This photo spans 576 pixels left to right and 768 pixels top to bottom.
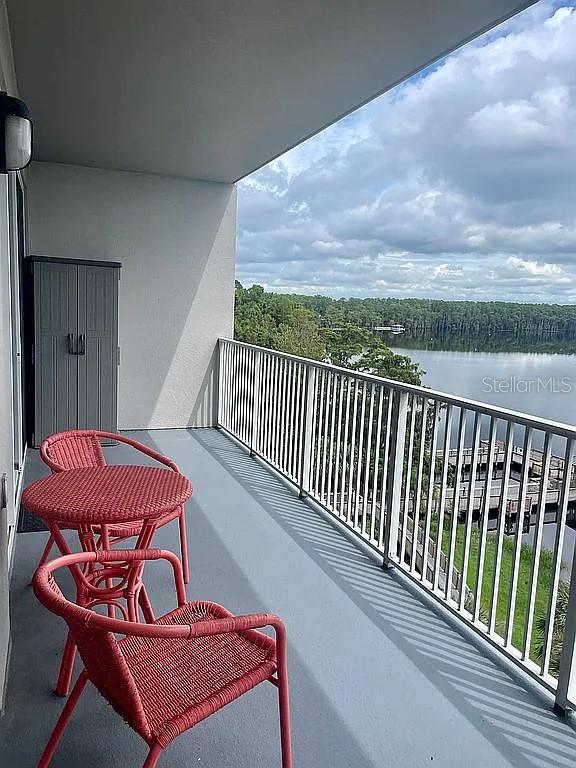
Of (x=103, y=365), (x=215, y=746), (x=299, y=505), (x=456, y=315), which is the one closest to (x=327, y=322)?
(x=456, y=315)

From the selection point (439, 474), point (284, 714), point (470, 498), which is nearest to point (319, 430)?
point (439, 474)

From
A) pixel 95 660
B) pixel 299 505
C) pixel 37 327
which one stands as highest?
pixel 37 327

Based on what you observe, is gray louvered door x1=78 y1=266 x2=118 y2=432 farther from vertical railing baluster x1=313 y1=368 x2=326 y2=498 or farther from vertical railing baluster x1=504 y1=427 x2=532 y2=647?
vertical railing baluster x1=504 y1=427 x2=532 y2=647

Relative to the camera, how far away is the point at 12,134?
2023mm

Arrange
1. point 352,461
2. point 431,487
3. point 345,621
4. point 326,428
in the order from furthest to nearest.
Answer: point 326,428 < point 352,461 < point 431,487 < point 345,621

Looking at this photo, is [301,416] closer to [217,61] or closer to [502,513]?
[502,513]

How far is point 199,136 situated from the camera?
486cm

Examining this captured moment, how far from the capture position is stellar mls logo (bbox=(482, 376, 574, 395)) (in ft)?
20.5

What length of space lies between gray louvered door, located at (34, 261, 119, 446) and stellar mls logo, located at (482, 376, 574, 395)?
3.97 metres

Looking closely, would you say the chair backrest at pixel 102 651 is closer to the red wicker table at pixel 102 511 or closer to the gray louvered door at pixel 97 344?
the red wicker table at pixel 102 511

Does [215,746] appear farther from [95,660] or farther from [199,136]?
[199,136]

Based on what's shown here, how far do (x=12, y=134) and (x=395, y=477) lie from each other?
233 centimetres

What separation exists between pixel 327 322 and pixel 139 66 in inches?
434

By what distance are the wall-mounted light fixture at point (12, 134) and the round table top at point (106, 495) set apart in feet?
3.82
